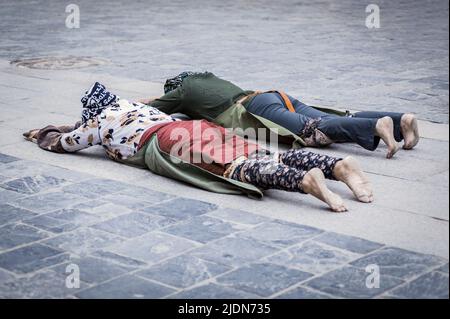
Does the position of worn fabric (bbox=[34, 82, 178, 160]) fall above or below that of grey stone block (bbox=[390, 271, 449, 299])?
above

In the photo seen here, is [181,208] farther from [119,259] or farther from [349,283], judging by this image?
[349,283]

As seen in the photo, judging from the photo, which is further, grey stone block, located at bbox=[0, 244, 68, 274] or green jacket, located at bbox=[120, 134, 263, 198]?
green jacket, located at bbox=[120, 134, 263, 198]

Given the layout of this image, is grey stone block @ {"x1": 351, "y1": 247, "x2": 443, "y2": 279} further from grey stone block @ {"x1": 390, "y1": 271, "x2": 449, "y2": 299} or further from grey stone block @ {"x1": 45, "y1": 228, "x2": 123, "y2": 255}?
grey stone block @ {"x1": 45, "y1": 228, "x2": 123, "y2": 255}

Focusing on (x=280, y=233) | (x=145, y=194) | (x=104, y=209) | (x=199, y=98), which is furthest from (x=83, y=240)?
(x=199, y=98)

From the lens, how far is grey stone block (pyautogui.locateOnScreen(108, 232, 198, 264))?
164 inches

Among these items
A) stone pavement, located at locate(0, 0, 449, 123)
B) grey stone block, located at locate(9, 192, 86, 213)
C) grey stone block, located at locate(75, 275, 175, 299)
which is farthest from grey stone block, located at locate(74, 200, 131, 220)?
stone pavement, located at locate(0, 0, 449, 123)

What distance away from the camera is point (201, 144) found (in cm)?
523

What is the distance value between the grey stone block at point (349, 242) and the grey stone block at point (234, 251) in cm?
31

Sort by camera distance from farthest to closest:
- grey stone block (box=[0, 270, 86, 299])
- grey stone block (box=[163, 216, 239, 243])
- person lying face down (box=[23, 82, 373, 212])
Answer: person lying face down (box=[23, 82, 373, 212])
grey stone block (box=[163, 216, 239, 243])
grey stone block (box=[0, 270, 86, 299])

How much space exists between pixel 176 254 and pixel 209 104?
7.41 ft

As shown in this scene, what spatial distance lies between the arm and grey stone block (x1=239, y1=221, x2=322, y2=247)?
1730 mm

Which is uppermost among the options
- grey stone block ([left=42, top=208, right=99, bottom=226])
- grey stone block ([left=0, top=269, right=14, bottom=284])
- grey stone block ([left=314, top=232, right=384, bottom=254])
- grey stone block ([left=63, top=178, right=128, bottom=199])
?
grey stone block ([left=314, top=232, right=384, bottom=254])
